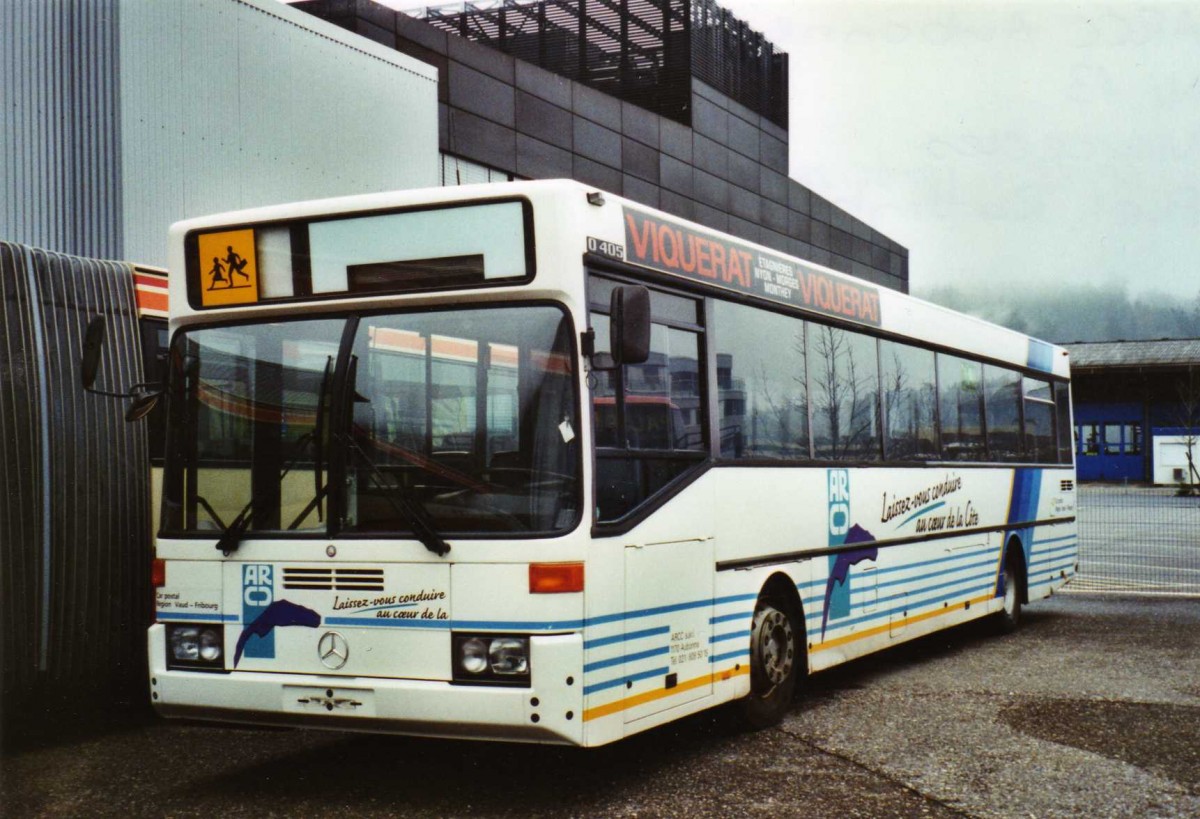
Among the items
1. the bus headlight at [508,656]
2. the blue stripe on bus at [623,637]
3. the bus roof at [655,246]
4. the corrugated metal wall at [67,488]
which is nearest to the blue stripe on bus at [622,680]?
the blue stripe on bus at [623,637]

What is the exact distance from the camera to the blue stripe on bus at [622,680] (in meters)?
5.99

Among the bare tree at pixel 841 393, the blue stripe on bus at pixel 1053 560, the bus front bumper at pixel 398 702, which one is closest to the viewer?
the bus front bumper at pixel 398 702

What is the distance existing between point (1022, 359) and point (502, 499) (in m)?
9.18

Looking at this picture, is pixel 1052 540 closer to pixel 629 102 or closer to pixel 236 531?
pixel 236 531

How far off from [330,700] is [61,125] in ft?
42.3

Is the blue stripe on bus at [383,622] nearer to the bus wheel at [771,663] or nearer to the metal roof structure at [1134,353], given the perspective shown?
the bus wheel at [771,663]

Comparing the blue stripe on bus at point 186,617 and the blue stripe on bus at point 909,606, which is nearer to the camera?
the blue stripe on bus at point 186,617

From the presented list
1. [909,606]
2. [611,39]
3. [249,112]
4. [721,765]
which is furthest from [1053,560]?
[611,39]

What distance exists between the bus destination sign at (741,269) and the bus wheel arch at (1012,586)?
4047 millimetres

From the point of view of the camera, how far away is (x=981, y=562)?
12.2m

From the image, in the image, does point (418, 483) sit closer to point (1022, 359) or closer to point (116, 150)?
point (1022, 359)

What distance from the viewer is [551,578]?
19.3ft

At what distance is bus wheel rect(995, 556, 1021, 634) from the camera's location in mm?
13016

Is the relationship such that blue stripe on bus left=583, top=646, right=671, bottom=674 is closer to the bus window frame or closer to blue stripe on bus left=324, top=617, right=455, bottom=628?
blue stripe on bus left=324, top=617, right=455, bottom=628
